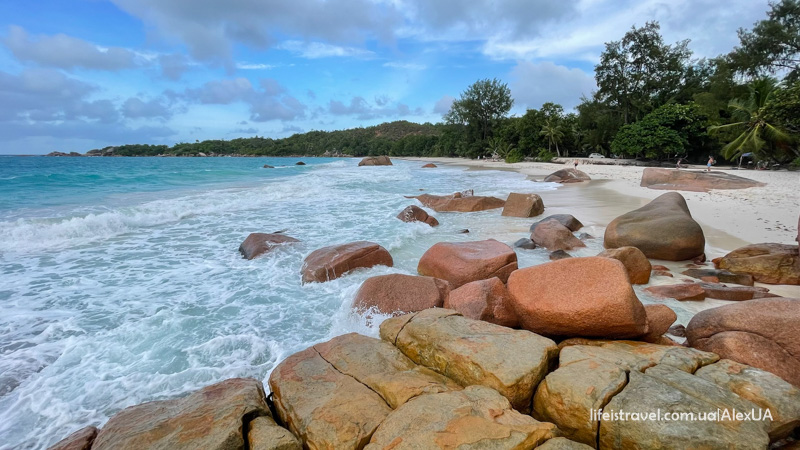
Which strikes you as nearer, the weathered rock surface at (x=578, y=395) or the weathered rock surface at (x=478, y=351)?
the weathered rock surface at (x=578, y=395)

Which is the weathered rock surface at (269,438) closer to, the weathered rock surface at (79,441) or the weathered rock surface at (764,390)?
the weathered rock surface at (79,441)

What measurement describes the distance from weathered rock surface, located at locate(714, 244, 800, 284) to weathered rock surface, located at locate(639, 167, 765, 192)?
11.8 meters

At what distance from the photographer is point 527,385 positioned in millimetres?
2678

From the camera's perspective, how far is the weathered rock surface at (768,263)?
5492 millimetres

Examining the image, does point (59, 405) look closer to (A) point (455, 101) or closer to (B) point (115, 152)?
(A) point (455, 101)

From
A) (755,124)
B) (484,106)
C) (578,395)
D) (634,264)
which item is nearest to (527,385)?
(578,395)

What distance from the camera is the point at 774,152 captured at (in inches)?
960

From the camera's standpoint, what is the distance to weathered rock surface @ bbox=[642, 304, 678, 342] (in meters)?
3.59

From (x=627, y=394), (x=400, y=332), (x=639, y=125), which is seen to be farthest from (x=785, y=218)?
(x=639, y=125)

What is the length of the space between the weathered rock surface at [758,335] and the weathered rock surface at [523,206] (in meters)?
8.22

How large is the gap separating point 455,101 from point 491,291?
229 feet

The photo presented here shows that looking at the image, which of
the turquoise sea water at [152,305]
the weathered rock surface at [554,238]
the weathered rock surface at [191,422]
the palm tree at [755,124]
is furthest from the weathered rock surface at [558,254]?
the palm tree at [755,124]

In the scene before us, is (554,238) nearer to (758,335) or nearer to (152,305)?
(758,335)

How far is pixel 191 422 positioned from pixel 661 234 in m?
8.10
